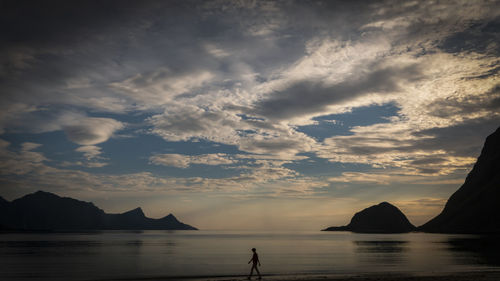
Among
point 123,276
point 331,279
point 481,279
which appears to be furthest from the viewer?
point 123,276

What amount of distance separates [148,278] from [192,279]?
5.67 metres

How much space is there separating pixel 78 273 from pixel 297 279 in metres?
28.4

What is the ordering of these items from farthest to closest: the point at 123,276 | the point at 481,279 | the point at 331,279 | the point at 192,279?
the point at 123,276 < the point at 192,279 < the point at 331,279 < the point at 481,279

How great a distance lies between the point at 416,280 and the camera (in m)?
35.3

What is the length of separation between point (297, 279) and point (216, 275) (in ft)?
36.5

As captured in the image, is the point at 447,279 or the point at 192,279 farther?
the point at 192,279

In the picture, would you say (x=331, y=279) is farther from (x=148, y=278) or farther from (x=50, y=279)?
(x=50, y=279)

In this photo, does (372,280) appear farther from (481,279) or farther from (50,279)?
(50,279)

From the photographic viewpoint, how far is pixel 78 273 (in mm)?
43812

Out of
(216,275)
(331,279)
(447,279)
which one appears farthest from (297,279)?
(447,279)

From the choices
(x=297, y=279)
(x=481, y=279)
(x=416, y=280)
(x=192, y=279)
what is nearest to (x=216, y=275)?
(x=192, y=279)

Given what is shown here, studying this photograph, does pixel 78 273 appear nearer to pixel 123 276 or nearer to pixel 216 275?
pixel 123 276

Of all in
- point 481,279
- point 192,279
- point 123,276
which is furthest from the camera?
point 123,276

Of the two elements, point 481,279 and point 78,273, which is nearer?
point 481,279
